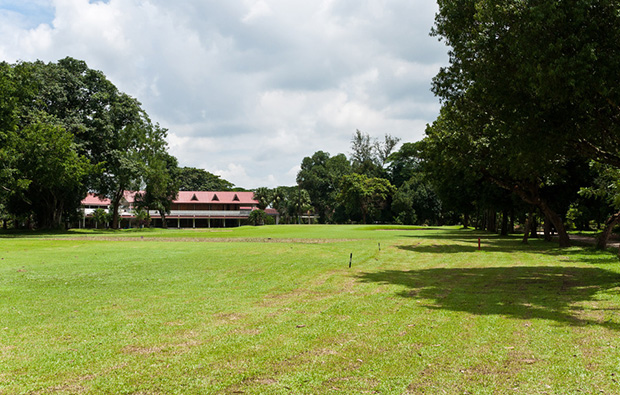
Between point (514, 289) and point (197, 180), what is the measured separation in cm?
11261

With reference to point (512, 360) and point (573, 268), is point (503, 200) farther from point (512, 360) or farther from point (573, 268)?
point (512, 360)

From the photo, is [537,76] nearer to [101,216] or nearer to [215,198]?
[101,216]

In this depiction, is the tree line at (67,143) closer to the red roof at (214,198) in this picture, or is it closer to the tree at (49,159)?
the tree at (49,159)

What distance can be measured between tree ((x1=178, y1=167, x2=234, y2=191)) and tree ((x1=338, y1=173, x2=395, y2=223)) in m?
41.1

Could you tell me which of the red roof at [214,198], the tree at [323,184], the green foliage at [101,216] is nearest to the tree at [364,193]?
the tree at [323,184]

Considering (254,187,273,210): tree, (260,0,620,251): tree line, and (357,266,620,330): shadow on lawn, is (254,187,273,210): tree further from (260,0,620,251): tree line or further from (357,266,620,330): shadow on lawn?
(357,266,620,330): shadow on lawn

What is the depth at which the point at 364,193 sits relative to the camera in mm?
93625

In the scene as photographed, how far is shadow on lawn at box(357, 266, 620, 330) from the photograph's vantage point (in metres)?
8.84

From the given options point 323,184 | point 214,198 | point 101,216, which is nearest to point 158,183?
point 101,216

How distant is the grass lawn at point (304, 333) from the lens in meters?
4.98

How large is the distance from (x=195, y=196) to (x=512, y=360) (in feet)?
315

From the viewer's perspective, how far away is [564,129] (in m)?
13.9

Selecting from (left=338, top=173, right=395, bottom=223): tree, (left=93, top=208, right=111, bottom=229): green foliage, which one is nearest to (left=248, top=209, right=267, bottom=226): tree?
(left=338, top=173, right=395, bottom=223): tree

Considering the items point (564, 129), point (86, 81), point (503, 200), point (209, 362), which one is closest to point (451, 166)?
point (503, 200)
